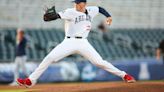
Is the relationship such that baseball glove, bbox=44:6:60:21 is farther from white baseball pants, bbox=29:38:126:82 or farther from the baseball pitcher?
white baseball pants, bbox=29:38:126:82

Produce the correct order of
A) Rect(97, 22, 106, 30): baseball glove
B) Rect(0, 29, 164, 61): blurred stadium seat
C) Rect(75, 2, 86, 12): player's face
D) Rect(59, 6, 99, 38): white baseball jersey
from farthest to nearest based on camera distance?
Rect(97, 22, 106, 30): baseball glove, Rect(0, 29, 164, 61): blurred stadium seat, Rect(75, 2, 86, 12): player's face, Rect(59, 6, 99, 38): white baseball jersey

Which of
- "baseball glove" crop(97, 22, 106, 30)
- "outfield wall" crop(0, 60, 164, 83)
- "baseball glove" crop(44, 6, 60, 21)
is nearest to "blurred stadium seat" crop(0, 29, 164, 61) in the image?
"baseball glove" crop(97, 22, 106, 30)

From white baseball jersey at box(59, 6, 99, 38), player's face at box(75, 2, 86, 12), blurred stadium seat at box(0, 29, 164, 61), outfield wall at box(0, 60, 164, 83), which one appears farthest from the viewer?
blurred stadium seat at box(0, 29, 164, 61)

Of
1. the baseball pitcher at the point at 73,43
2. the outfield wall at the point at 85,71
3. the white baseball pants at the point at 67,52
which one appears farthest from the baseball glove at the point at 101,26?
the white baseball pants at the point at 67,52

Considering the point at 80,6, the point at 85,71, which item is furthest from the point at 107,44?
the point at 80,6

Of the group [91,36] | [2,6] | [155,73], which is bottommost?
[155,73]

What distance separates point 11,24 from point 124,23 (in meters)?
5.79

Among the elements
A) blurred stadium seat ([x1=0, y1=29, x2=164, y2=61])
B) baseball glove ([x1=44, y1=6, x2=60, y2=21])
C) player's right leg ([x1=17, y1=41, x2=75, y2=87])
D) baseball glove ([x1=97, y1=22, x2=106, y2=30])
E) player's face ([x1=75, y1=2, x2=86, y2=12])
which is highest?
player's face ([x1=75, y1=2, x2=86, y2=12])

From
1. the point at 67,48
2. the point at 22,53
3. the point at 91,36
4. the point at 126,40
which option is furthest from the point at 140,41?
the point at 67,48

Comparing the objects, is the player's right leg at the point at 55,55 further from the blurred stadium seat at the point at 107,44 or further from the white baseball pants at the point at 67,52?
the blurred stadium seat at the point at 107,44

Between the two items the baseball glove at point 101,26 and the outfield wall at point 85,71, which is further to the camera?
the baseball glove at point 101,26

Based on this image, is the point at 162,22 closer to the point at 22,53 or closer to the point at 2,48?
the point at 2,48

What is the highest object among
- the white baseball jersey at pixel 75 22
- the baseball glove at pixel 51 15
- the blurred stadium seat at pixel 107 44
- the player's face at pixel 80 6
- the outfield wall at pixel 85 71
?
the player's face at pixel 80 6

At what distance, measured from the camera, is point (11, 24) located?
25391mm
